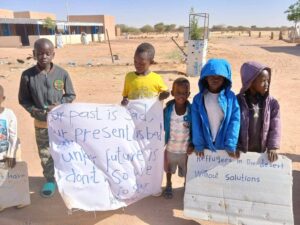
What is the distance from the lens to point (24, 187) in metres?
3.41

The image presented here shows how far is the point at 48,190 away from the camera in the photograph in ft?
12.2

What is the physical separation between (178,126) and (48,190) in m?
1.74

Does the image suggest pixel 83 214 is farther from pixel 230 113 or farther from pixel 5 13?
pixel 5 13

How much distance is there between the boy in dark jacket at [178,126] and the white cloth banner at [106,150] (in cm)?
14

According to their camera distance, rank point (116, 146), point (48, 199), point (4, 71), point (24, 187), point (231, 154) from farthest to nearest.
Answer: point (4, 71) < point (48, 199) < point (24, 187) < point (116, 146) < point (231, 154)

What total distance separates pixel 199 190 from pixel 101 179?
3.16 feet

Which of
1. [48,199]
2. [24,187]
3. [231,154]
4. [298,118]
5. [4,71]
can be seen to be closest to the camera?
[231,154]

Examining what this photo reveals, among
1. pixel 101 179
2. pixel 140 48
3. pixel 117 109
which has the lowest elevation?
pixel 101 179

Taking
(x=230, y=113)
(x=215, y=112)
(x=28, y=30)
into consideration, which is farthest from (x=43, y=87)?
(x=28, y=30)

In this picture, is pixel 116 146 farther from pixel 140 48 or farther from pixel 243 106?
pixel 243 106

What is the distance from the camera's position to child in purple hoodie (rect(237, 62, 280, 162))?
9.36ft

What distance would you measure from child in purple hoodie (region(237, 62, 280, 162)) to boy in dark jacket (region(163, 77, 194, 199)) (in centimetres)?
55

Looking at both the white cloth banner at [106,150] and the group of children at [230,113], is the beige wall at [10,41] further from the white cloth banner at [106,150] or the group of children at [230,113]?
the group of children at [230,113]

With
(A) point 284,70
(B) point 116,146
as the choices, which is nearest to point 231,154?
(B) point 116,146
